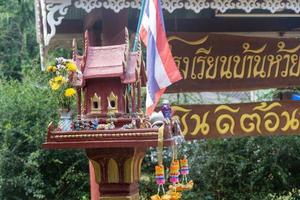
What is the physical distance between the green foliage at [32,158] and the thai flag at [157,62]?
9.94 feet

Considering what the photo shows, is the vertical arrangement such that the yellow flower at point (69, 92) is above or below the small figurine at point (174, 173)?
above

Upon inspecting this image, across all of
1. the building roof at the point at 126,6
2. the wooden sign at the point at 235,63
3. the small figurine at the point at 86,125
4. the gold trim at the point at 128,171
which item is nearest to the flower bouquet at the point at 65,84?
the small figurine at the point at 86,125

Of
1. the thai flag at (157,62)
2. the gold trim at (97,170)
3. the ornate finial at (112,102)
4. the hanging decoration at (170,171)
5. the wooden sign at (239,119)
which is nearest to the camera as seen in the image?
the hanging decoration at (170,171)

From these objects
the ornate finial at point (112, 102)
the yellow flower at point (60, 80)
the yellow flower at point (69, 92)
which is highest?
the yellow flower at point (60, 80)

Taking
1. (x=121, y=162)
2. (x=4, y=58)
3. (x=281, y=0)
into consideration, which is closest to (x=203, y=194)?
(x=281, y=0)

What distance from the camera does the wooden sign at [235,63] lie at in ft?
18.4

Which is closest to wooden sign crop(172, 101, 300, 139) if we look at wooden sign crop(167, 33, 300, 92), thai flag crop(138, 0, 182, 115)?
wooden sign crop(167, 33, 300, 92)

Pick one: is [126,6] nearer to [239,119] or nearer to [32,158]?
[239,119]

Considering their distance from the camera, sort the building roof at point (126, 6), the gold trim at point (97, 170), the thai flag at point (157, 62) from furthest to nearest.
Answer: the building roof at point (126, 6) → the thai flag at point (157, 62) → the gold trim at point (97, 170)

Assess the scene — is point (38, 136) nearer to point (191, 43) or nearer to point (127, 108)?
point (191, 43)

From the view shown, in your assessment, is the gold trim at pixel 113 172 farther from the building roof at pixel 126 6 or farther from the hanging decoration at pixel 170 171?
the building roof at pixel 126 6

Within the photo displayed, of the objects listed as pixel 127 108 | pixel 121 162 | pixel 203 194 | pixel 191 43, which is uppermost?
pixel 191 43

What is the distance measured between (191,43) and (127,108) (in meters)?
1.87

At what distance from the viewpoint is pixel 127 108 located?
391 cm
